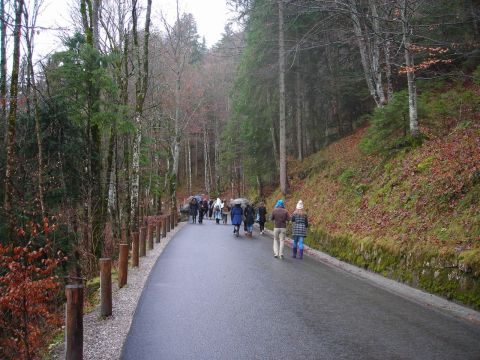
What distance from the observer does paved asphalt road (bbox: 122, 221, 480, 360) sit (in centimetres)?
546

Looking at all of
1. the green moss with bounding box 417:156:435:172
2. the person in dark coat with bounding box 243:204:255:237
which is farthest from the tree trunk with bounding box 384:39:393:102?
the person in dark coat with bounding box 243:204:255:237

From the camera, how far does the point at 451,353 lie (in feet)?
17.6

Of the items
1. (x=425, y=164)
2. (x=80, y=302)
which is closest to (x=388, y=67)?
(x=425, y=164)

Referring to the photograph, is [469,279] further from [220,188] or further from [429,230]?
[220,188]

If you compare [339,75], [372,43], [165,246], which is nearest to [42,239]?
[165,246]

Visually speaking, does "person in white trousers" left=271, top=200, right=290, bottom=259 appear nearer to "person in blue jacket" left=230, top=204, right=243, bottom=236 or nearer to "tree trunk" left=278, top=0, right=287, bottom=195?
"person in blue jacket" left=230, top=204, right=243, bottom=236

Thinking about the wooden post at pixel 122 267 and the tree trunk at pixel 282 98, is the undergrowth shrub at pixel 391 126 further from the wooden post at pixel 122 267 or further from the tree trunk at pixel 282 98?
the wooden post at pixel 122 267

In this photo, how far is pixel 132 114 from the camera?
17656mm

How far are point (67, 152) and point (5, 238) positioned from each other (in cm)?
360

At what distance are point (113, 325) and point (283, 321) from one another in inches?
103

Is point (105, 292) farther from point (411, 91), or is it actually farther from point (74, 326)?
point (411, 91)

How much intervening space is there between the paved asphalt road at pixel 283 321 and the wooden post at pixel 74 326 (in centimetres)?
60

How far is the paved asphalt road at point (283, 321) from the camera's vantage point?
546cm

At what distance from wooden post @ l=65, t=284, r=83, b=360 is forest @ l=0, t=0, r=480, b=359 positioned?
60.0 inches
